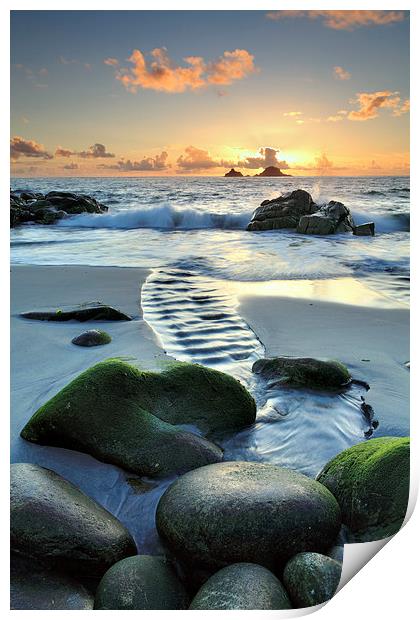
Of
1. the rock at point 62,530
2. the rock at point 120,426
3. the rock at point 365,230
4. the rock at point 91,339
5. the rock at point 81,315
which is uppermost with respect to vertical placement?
the rock at point 365,230

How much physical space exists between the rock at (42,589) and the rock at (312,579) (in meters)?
0.65

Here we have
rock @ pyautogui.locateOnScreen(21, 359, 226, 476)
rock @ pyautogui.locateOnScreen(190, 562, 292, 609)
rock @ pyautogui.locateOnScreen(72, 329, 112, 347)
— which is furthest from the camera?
rock @ pyautogui.locateOnScreen(72, 329, 112, 347)

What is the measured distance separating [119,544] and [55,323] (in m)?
2.52

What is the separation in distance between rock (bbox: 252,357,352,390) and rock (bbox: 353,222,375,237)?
23.1ft

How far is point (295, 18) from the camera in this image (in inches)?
103

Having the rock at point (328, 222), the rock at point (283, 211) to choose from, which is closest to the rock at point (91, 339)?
the rock at point (328, 222)

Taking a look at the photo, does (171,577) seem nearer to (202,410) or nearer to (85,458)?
(85,458)

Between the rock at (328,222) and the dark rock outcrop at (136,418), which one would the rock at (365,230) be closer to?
the rock at (328,222)

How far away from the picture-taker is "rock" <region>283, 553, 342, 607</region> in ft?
5.47

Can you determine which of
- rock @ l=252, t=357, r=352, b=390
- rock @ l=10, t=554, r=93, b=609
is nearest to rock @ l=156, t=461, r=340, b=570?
rock @ l=10, t=554, r=93, b=609

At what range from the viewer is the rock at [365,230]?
10.0 m

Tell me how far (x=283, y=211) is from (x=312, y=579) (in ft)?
35.9

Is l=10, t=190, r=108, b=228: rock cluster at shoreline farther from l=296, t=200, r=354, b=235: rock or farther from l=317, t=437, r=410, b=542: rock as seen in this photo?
l=317, t=437, r=410, b=542: rock

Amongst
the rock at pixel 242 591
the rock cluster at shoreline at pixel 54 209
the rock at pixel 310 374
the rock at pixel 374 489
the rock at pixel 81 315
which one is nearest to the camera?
the rock at pixel 242 591
